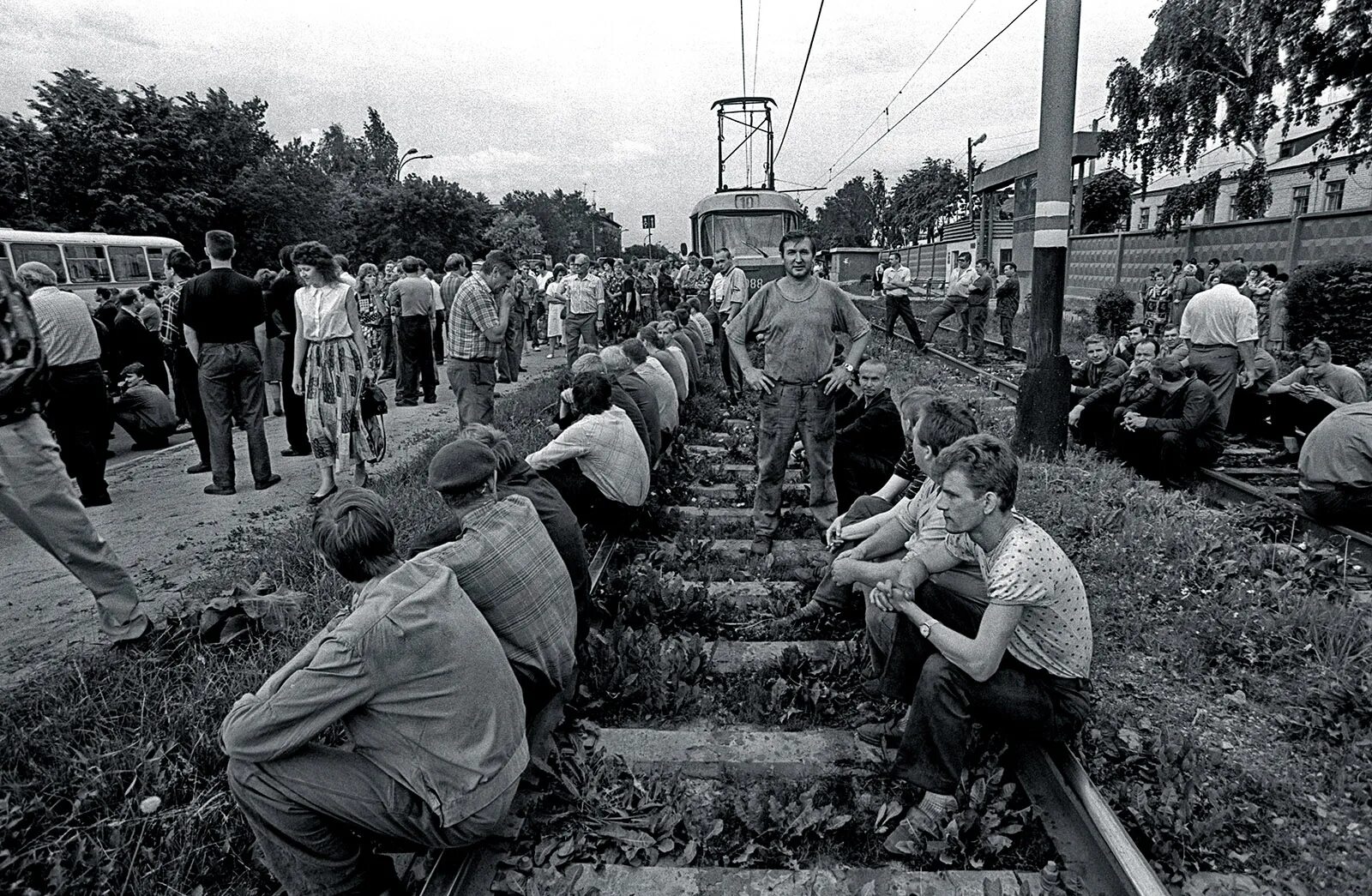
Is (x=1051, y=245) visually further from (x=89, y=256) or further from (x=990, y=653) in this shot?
(x=89, y=256)

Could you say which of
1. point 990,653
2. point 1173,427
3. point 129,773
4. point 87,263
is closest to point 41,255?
→ point 87,263

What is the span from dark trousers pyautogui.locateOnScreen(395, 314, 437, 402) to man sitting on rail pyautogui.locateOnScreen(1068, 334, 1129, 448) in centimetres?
765

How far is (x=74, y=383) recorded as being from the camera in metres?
6.36

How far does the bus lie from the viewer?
843 inches

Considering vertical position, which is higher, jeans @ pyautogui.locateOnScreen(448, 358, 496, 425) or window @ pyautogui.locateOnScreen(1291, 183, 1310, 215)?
window @ pyautogui.locateOnScreen(1291, 183, 1310, 215)

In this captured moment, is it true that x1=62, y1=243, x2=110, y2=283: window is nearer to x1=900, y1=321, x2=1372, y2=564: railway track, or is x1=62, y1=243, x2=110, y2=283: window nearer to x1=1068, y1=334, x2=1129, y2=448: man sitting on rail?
x1=1068, y1=334, x2=1129, y2=448: man sitting on rail

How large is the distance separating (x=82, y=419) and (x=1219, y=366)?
1009cm

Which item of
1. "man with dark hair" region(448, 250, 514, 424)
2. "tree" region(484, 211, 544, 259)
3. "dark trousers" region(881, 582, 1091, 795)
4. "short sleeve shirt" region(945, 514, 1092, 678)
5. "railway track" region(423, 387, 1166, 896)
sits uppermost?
"tree" region(484, 211, 544, 259)

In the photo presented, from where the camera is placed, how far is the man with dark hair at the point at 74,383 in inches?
243

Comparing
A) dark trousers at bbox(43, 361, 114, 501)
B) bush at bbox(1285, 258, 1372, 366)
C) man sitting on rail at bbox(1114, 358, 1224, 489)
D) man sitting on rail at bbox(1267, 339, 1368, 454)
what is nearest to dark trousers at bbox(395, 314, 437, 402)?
dark trousers at bbox(43, 361, 114, 501)

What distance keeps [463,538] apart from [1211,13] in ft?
78.3

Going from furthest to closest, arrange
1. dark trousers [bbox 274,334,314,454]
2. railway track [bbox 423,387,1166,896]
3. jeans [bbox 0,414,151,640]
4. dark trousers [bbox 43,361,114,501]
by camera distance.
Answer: dark trousers [bbox 274,334,314,454], dark trousers [bbox 43,361,114,501], jeans [bbox 0,414,151,640], railway track [bbox 423,387,1166,896]

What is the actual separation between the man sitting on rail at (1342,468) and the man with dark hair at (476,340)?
6.38 m

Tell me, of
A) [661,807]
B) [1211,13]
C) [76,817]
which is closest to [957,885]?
[661,807]
